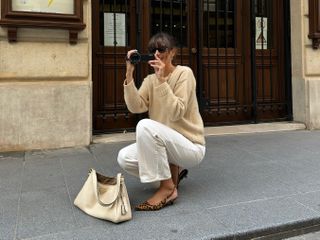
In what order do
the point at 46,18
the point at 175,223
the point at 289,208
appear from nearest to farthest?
the point at 175,223, the point at 289,208, the point at 46,18

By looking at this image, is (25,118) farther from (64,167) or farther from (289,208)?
(289,208)

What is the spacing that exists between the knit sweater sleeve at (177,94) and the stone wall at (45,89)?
277cm

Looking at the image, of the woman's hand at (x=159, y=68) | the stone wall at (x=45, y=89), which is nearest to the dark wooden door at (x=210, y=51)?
the stone wall at (x=45, y=89)

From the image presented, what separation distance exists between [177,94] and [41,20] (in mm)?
3041

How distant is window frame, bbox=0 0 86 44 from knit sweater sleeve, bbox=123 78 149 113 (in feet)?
8.36

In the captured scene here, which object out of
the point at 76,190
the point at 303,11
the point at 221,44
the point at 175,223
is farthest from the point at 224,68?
the point at 175,223

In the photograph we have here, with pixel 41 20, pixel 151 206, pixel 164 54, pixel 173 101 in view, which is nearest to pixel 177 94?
pixel 173 101

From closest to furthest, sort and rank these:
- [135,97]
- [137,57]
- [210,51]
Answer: [137,57]
[135,97]
[210,51]

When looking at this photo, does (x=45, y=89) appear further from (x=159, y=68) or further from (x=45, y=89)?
(x=159, y=68)

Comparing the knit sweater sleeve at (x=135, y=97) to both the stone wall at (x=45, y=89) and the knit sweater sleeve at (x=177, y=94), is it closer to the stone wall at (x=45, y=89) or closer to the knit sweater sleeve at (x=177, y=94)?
the knit sweater sleeve at (x=177, y=94)

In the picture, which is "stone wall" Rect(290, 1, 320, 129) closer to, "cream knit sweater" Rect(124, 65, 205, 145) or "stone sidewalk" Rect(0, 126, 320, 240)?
"stone sidewalk" Rect(0, 126, 320, 240)

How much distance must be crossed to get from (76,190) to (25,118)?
6.67ft

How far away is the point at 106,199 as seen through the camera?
3506 mm

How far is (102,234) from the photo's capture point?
10.6 feet
